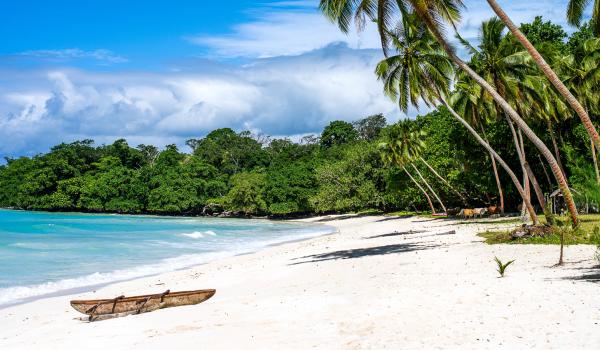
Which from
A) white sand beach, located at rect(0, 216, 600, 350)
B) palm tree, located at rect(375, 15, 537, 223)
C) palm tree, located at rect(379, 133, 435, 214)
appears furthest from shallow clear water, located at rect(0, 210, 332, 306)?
palm tree, located at rect(379, 133, 435, 214)

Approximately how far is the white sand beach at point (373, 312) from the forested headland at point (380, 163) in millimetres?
2117

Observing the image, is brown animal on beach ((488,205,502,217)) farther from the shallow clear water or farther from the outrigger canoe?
the outrigger canoe

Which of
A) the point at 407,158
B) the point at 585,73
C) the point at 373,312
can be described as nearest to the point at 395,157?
the point at 407,158

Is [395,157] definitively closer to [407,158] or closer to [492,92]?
[407,158]

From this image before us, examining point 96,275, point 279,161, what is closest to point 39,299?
point 96,275

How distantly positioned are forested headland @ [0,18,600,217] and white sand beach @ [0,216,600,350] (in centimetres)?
212

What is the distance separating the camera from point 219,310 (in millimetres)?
10797

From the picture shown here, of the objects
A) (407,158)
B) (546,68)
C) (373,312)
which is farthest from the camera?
(407,158)

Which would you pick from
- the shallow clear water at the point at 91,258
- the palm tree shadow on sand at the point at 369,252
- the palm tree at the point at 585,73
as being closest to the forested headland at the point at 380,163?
the palm tree at the point at 585,73

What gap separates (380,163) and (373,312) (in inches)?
1872

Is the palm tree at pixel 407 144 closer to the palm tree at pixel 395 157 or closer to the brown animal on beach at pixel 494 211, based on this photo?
the palm tree at pixel 395 157

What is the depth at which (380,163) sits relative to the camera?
184ft

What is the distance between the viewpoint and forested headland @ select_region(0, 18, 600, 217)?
27.2m

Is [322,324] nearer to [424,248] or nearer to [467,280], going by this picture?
[467,280]
